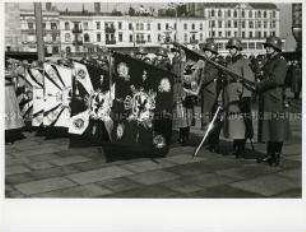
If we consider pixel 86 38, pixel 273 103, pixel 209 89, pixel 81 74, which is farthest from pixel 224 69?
pixel 86 38

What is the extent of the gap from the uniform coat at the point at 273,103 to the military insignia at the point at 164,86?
4.84ft

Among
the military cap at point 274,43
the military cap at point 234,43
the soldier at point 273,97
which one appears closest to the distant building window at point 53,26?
the military cap at point 234,43

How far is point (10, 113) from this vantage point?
32.4 ft

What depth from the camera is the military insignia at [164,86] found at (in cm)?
760

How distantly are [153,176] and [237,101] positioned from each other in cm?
199

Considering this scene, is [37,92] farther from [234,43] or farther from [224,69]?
[234,43]

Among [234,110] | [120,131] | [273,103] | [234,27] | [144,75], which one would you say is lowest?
[120,131]

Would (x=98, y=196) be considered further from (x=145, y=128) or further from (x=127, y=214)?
(x=145, y=128)

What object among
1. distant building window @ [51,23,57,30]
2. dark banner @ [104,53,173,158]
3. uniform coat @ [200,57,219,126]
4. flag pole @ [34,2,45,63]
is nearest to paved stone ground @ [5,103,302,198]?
dark banner @ [104,53,173,158]

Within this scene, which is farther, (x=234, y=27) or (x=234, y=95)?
(x=234, y=27)

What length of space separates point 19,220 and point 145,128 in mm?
2460

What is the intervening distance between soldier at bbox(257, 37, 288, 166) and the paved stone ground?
0.43 m

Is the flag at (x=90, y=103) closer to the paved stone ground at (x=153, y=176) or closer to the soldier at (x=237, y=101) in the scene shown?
the paved stone ground at (x=153, y=176)

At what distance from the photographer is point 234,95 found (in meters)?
7.72
